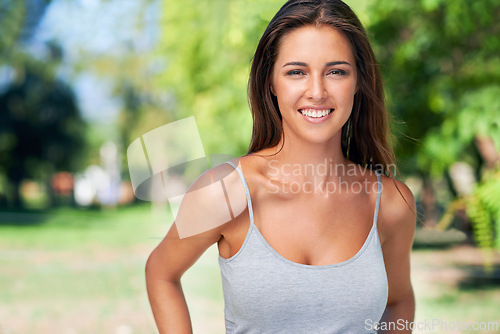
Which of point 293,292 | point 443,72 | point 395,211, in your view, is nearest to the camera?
point 293,292

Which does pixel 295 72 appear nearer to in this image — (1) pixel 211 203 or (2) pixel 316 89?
(2) pixel 316 89

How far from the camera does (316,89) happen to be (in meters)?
1.37

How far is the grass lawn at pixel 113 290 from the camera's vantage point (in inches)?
249

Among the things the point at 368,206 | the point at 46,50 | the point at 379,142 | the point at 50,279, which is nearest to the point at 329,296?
the point at 368,206

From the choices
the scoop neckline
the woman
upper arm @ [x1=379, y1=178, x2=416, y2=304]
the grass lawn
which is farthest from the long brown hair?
the grass lawn

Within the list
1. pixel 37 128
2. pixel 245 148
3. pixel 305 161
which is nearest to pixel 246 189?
pixel 305 161

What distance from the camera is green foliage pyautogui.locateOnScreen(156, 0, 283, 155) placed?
5066 mm

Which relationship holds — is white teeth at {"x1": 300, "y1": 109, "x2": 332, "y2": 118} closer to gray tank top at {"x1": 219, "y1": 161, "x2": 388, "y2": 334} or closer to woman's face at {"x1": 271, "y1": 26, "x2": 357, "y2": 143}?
woman's face at {"x1": 271, "y1": 26, "x2": 357, "y2": 143}

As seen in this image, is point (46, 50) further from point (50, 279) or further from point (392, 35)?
point (392, 35)

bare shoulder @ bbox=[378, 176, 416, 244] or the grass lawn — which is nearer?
bare shoulder @ bbox=[378, 176, 416, 244]

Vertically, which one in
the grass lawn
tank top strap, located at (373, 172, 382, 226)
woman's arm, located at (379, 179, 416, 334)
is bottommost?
the grass lawn

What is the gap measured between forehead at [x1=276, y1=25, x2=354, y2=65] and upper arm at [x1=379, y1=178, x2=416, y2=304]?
1.28ft

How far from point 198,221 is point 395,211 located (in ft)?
1.75

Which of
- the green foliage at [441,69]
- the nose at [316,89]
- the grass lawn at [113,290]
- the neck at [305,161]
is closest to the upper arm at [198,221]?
the neck at [305,161]
